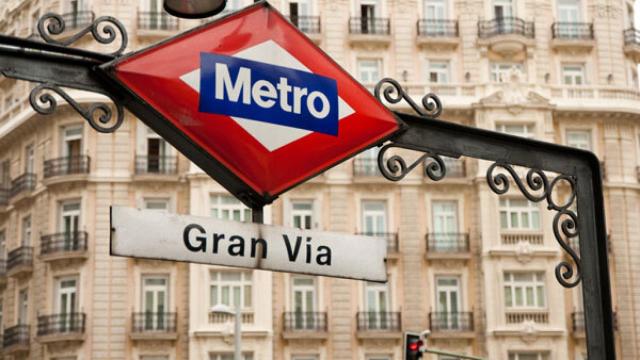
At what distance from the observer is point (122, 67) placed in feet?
17.7

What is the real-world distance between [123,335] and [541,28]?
62.1ft

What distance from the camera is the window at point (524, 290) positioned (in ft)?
136

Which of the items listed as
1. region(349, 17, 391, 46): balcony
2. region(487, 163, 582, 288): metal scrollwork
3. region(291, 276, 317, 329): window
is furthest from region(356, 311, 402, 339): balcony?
region(487, 163, 582, 288): metal scrollwork

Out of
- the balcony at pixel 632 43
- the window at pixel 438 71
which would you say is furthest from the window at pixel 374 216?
the balcony at pixel 632 43

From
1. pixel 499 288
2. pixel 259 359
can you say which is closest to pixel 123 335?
pixel 259 359

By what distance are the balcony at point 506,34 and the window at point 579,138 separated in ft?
11.7

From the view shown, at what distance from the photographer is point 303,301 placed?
136ft

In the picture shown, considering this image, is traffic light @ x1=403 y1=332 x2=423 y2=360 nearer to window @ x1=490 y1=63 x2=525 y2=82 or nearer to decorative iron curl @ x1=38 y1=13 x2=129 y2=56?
window @ x1=490 y1=63 x2=525 y2=82

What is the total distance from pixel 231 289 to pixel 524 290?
32.7 ft

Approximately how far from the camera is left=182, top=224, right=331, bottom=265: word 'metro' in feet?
17.3

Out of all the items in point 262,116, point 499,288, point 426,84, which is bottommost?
point 262,116

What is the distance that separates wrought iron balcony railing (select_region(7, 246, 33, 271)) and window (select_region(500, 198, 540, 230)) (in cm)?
1667

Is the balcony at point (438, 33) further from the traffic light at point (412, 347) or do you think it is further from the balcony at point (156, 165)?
the traffic light at point (412, 347)

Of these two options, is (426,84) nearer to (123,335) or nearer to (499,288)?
(499,288)
